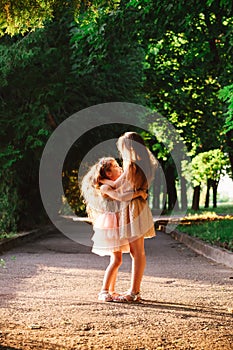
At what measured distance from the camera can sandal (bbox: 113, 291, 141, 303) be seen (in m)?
7.60

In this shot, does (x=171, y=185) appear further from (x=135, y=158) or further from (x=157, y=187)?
(x=135, y=158)

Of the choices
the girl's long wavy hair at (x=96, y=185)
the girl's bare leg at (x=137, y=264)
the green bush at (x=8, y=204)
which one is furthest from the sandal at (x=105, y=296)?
the green bush at (x=8, y=204)

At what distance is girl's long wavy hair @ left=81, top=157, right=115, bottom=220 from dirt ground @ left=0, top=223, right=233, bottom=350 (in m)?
1.13

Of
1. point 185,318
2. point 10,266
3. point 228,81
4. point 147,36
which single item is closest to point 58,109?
point 147,36

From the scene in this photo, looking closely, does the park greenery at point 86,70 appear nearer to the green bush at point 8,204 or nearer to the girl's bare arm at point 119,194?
the green bush at point 8,204

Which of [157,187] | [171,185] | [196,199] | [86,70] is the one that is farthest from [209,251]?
[157,187]

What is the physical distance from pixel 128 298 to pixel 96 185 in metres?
1.42

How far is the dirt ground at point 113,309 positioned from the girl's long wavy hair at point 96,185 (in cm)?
113

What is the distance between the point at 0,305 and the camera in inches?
287

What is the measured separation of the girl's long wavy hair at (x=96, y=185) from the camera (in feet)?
25.9

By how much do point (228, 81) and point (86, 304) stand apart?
525 inches

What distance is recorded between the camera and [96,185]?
793 centimetres

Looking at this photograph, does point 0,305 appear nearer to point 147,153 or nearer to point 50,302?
point 50,302

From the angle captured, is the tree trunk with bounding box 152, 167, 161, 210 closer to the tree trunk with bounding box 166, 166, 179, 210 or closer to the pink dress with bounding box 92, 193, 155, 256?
the tree trunk with bounding box 166, 166, 179, 210
